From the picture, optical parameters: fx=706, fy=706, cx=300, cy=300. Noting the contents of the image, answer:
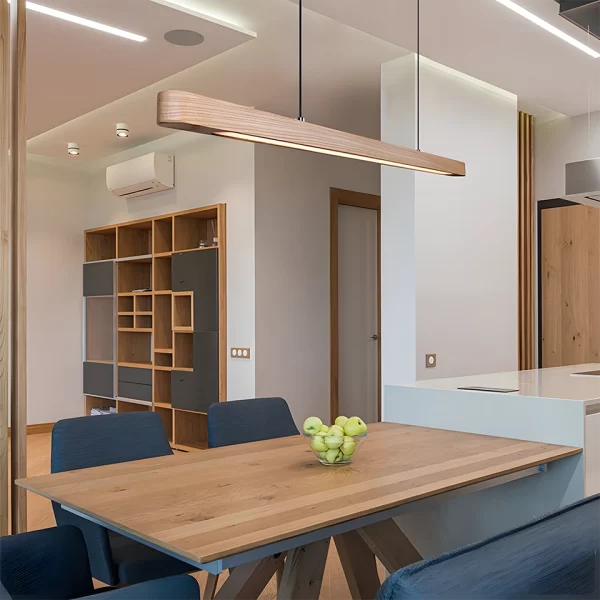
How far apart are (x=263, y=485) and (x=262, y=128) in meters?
1.08

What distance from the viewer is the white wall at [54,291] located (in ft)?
23.4

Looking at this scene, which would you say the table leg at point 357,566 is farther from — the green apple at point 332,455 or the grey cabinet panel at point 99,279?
the grey cabinet panel at point 99,279

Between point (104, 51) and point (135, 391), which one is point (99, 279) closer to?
point (135, 391)

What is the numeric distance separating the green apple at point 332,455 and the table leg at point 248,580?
16.7 inches

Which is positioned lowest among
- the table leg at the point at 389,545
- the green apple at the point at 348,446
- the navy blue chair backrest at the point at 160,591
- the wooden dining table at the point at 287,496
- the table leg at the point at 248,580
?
the table leg at the point at 248,580

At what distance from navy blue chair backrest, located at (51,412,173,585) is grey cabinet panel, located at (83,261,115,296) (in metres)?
4.67

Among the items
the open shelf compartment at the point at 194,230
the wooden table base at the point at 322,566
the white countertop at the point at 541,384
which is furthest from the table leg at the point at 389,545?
the open shelf compartment at the point at 194,230

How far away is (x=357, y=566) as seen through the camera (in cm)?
243

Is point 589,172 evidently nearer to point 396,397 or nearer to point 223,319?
point 396,397

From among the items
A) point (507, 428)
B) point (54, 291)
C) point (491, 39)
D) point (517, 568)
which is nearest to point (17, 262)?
point (507, 428)

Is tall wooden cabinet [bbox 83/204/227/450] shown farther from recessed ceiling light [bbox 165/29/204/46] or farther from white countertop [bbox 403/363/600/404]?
white countertop [bbox 403/363/600/404]

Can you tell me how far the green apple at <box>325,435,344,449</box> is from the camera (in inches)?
81.1

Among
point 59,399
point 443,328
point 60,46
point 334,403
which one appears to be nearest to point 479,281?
point 443,328

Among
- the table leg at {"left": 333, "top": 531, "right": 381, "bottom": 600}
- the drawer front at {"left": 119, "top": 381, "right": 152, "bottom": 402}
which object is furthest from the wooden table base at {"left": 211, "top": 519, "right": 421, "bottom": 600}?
the drawer front at {"left": 119, "top": 381, "right": 152, "bottom": 402}
